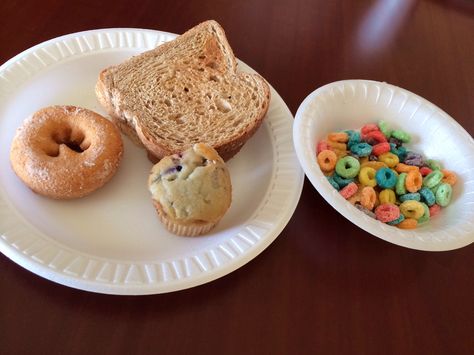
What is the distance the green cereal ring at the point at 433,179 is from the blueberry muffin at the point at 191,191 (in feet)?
1.76

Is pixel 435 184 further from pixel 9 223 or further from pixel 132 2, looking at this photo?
pixel 132 2

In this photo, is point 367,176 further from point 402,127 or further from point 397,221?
point 402,127

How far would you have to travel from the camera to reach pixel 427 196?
3.50 ft

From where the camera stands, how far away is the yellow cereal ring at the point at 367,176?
106 centimetres

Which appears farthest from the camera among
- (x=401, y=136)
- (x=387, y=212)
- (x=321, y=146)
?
(x=401, y=136)

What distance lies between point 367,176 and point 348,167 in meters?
0.05

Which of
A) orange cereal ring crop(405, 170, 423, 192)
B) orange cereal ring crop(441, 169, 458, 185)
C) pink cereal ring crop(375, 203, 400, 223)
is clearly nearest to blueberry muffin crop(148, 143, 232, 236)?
pink cereal ring crop(375, 203, 400, 223)

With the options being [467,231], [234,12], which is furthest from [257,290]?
[234,12]

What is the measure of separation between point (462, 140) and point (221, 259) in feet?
2.50

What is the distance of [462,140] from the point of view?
1150mm

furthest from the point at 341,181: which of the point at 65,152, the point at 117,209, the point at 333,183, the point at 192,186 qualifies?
the point at 65,152

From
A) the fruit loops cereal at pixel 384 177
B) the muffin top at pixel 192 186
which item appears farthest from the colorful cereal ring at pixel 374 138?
the muffin top at pixel 192 186

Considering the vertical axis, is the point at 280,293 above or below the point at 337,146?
below

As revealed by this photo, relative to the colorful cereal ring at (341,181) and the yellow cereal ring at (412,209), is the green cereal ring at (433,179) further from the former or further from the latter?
the colorful cereal ring at (341,181)
